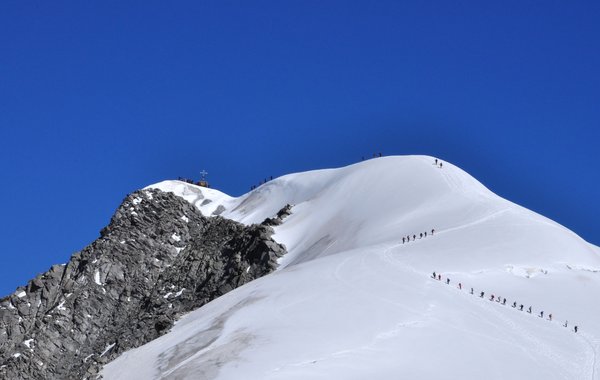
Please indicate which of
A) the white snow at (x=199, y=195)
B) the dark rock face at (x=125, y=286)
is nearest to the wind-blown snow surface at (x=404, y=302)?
the dark rock face at (x=125, y=286)

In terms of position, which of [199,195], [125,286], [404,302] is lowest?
[404,302]

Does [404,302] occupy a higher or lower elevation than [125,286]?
lower

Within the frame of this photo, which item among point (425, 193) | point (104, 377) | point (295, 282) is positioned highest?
point (425, 193)

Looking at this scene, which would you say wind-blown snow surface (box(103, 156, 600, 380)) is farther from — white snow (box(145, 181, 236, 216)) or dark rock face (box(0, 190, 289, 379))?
white snow (box(145, 181, 236, 216))

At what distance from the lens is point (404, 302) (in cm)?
6012

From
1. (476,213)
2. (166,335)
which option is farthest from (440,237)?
(166,335)

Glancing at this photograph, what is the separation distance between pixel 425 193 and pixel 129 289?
31.9 m

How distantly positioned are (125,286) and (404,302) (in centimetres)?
4301

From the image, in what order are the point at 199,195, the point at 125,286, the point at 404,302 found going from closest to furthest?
the point at 404,302, the point at 125,286, the point at 199,195

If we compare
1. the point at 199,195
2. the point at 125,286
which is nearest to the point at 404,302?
the point at 125,286

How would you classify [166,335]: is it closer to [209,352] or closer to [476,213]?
[209,352]

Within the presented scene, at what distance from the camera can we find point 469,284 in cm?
6775

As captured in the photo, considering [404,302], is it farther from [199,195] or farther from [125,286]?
[199,195]

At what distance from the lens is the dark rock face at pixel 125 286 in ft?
279
